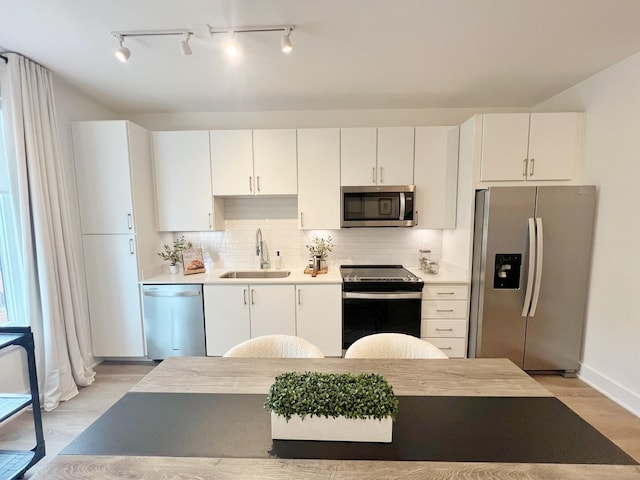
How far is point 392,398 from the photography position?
883 mm

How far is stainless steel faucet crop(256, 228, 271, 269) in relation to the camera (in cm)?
328

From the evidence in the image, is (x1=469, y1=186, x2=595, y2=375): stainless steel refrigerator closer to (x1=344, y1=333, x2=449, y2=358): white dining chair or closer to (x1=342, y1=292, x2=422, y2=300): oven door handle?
(x1=342, y1=292, x2=422, y2=300): oven door handle

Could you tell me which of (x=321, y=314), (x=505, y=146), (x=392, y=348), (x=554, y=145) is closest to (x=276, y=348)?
(x=392, y=348)

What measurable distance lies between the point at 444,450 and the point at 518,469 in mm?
186

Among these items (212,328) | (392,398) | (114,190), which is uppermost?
(114,190)

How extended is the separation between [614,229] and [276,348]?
279cm

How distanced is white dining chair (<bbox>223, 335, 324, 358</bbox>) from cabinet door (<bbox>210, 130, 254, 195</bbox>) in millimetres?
1869

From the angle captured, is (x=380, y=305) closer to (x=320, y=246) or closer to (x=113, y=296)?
(x=320, y=246)

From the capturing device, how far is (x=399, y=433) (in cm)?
93

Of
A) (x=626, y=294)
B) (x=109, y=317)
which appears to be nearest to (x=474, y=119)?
(x=626, y=294)

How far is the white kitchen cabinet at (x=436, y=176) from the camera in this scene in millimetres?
2916

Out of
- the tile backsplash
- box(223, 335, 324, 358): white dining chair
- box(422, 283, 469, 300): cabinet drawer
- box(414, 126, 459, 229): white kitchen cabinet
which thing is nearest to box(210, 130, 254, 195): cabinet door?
the tile backsplash

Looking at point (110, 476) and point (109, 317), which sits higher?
point (110, 476)

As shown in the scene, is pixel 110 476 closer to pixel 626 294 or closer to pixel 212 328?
pixel 212 328
